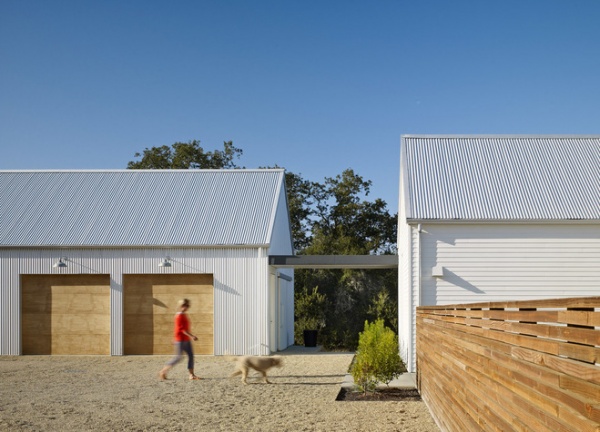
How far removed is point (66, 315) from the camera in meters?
21.8

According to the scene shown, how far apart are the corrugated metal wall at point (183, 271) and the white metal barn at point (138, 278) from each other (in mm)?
28

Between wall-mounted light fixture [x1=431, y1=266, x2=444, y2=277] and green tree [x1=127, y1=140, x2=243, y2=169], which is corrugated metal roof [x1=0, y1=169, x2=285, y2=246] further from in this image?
green tree [x1=127, y1=140, x2=243, y2=169]

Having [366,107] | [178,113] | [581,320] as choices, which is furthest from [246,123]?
[581,320]

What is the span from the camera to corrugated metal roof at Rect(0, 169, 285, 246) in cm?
2194

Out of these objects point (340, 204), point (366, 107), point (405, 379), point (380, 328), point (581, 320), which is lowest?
point (405, 379)

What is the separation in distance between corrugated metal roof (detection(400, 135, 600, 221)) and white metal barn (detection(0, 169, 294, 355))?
16.6ft

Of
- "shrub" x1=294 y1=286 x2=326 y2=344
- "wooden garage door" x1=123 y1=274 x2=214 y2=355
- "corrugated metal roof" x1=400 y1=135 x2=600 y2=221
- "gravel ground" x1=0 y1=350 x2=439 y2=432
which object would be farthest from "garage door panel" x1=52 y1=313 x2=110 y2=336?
"corrugated metal roof" x1=400 y1=135 x2=600 y2=221

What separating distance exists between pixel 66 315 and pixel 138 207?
154 inches

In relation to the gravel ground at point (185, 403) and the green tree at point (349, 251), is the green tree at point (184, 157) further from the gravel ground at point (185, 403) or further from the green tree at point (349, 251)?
the gravel ground at point (185, 403)

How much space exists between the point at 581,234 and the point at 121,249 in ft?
40.2

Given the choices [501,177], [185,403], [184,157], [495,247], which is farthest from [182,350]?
[184,157]

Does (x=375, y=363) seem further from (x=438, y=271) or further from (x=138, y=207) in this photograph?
(x=138, y=207)

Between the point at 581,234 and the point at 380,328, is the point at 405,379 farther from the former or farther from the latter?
the point at 581,234

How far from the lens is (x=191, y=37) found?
2477cm
